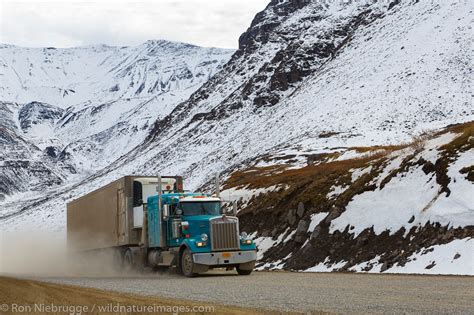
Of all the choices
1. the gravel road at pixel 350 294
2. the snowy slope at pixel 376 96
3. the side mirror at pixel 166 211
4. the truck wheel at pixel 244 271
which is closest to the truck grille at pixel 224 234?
the truck wheel at pixel 244 271

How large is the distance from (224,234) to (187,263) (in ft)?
5.65

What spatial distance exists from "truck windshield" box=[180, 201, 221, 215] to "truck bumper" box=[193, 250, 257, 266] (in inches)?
91.4

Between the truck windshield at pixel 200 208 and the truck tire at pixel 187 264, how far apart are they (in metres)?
1.72

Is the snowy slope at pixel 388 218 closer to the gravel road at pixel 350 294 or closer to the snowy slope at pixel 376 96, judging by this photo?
the gravel road at pixel 350 294

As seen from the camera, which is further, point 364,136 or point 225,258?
point 364,136

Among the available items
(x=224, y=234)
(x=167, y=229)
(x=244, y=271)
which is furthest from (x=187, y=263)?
(x=167, y=229)

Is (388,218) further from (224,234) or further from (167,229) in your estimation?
(167,229)

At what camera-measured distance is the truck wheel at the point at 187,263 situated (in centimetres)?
2525

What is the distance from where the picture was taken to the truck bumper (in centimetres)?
2495

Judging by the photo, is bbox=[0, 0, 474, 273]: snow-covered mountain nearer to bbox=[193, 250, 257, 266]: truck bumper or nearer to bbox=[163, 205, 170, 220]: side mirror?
bbox=[193, 250, 257, 266]: truck bumper

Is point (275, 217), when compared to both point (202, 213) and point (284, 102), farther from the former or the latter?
point (284, 102)

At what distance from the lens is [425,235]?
25125 mm

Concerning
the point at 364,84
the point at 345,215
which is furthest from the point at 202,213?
the point at 364,84

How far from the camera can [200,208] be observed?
27219 mm
